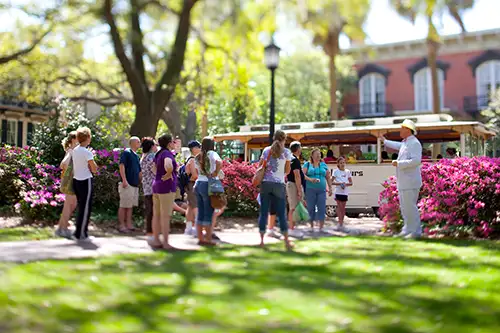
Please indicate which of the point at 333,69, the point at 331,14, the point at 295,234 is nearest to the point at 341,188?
the point at 295,234

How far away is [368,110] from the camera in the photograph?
45.6 m

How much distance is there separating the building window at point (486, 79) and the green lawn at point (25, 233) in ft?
114

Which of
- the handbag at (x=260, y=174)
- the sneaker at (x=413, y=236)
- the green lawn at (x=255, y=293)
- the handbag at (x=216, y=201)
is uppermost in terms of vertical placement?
the handbag at (x=260, y=174)

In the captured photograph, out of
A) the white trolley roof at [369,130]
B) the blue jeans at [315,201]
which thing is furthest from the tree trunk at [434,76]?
the blue jeans at [315,201]

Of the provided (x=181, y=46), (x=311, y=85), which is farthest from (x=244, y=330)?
(x=311, y=85)

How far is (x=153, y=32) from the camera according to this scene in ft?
75.2

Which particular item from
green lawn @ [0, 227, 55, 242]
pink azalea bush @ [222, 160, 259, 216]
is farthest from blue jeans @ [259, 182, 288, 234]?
pink azalea bush @ [222, 160, 259, 216]

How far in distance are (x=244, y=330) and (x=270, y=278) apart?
83.8 inches

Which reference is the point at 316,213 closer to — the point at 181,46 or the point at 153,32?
the point at 181,46

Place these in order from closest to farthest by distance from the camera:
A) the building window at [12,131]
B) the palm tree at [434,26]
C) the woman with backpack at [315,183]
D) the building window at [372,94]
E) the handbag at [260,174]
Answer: the handbag at [260,174]
the woman with backpack at [315,183]
the palm tree at [434,26]
the building window at [12,131]
the building window at [372,94]

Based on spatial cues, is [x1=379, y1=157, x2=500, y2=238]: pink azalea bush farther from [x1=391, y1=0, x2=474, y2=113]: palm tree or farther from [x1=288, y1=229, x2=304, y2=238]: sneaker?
[x1=391, y1=0, x2=474, y2=113]: palm tree

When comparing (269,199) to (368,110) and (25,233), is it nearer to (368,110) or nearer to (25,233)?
(25,233)

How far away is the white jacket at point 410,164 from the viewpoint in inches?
428

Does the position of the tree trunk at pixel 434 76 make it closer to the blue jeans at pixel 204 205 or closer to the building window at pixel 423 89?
the building window at pixel 423 89
